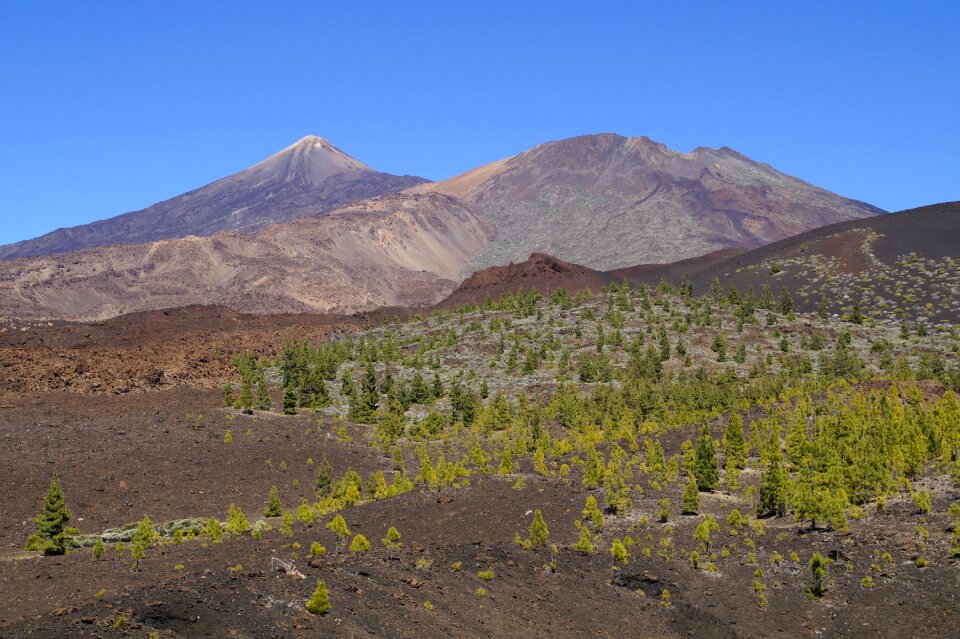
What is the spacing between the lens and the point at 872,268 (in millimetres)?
102500

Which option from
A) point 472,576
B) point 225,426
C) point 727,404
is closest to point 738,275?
point 727,404

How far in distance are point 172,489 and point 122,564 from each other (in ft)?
42.5

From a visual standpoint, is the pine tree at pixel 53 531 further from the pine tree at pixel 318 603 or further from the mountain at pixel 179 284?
the mountain at pixel 179 284

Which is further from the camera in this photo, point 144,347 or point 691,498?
point 144,347

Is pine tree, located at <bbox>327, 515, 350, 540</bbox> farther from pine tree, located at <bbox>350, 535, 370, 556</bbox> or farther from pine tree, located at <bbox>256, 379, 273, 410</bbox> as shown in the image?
pine tree, located at <bbox>256, 379, 273, 410</bbox>

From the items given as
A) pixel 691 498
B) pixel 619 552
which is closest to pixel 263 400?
pixel 691 498

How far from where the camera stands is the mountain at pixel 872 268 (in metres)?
91.1

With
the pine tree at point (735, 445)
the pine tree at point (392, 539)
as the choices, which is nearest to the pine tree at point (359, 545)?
the pine tree at point (392, 539)

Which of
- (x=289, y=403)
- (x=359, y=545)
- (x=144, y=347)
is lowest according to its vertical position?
(x=359, y=545)

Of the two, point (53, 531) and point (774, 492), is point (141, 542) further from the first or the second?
point (774, 492)

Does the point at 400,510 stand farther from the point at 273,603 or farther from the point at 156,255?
the point at 156,255

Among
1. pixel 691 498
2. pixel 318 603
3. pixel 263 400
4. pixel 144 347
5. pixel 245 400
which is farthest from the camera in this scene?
pixel 144 347

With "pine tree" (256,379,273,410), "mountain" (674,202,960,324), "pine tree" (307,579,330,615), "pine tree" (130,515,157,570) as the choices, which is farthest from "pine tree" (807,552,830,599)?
"mountain" (674,202,960,324)

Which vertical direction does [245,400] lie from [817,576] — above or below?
above
